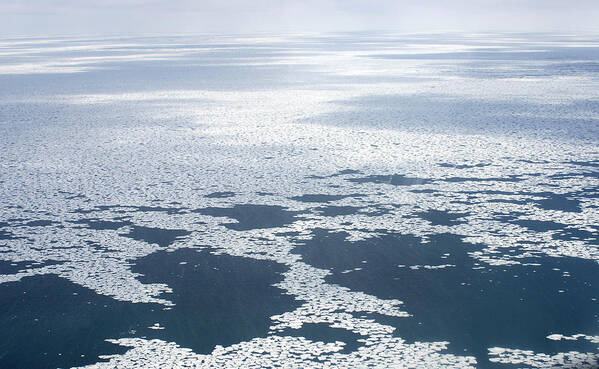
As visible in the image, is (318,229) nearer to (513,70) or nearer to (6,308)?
(6,308)

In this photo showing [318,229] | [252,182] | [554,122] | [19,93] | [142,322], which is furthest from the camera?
[19,93]

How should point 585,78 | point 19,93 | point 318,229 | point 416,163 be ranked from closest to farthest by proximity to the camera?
point 318,229, point 416,163, point 19,93, point 585,78

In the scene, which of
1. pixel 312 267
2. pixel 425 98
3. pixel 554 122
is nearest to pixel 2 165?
pixel 312 267

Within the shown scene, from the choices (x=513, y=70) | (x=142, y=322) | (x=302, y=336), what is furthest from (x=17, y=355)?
(x=513, y=70)

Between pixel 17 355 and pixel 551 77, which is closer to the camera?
pixel 17 355

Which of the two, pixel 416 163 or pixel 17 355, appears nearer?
pixel 17 355

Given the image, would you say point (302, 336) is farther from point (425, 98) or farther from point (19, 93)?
point (19, 93)
